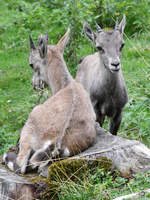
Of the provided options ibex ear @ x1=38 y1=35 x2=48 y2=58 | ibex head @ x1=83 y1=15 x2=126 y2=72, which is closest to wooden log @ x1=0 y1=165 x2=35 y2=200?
ibex head @ x1=83 y1=15 x2=126 y2=72

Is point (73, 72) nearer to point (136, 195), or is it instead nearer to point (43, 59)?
point (43, 59)

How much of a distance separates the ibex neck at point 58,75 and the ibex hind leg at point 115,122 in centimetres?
115

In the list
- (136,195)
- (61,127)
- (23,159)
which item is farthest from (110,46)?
(136,195)

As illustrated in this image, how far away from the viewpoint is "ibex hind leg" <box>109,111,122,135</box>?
7748 millimetres

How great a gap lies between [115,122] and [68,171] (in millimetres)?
2671

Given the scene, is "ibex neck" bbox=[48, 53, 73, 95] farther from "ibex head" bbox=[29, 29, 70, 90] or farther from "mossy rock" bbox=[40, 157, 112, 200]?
"mossy rock" bbox=[40, 157, 112, 200]

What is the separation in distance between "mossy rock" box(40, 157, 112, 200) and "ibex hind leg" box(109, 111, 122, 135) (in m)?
2.42

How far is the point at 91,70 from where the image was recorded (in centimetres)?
844

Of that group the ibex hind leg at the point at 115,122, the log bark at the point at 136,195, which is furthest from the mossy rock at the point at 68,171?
the ibex hind leg at the point at 115,122

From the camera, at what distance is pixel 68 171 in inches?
208

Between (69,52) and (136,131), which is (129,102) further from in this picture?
(69,52)

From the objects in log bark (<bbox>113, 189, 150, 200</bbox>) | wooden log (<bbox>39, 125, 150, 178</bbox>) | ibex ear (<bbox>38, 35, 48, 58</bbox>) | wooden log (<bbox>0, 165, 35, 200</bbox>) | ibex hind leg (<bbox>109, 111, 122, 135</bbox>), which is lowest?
ibex hind leg (<bbox>109, 111, 122, 135</bbox>)

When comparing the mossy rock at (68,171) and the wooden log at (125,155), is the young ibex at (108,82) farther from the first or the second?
the mossy rock at (68,171)

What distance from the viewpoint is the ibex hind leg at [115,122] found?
7748 mm
